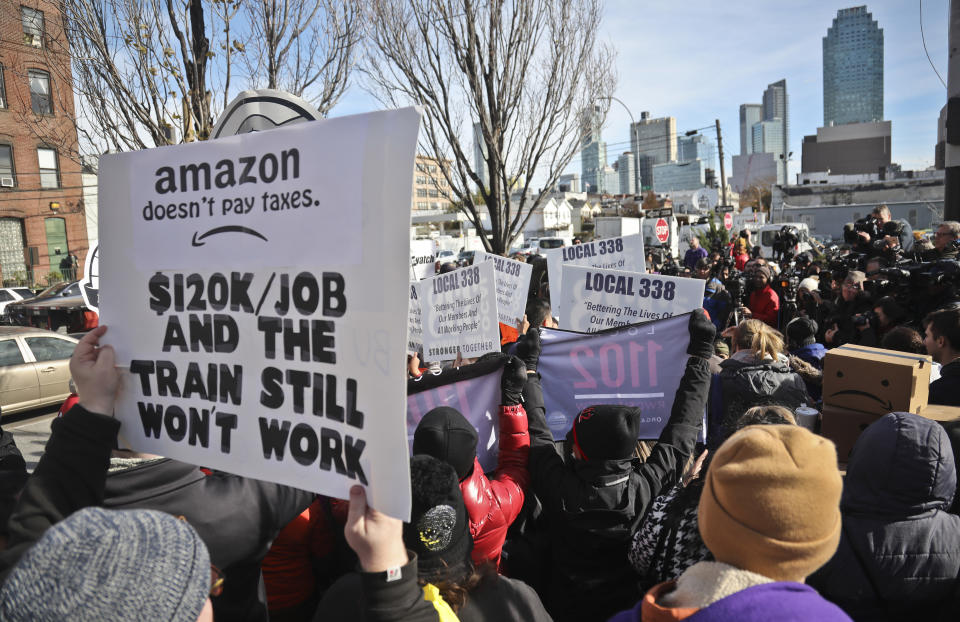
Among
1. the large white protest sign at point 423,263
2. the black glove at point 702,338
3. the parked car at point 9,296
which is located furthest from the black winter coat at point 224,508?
the parked car at point 9,296

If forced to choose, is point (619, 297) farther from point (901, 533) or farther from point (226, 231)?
point (226, 231)

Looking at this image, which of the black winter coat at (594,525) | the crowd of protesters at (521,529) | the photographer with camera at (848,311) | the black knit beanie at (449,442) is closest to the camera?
the crowd of protesters at (521,529)

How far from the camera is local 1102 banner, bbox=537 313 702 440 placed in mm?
3795

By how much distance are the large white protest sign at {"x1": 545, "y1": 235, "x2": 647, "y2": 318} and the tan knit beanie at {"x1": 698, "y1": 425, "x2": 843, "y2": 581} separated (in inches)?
208

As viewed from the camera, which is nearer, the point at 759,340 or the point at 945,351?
the point at 945,351

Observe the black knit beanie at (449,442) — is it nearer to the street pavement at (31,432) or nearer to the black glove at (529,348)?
the black glove at (529,348)

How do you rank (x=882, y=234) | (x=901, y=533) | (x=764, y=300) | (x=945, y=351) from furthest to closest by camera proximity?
(x=882, y=234) < (x=764, y=300) < (x=945, y=351) < (x=901, y=533)

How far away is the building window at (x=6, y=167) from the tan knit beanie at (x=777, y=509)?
3982 cm

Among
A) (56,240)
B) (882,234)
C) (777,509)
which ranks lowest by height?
(777,509)

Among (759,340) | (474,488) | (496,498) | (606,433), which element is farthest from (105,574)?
(759,340)

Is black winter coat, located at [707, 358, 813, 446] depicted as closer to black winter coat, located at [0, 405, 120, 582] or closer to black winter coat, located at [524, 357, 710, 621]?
black winter coat, located at [524, 357, 710, 621]

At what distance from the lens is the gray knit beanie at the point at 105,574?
0.97 m

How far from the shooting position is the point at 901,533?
197 centimetres

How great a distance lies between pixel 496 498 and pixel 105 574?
1507mm
